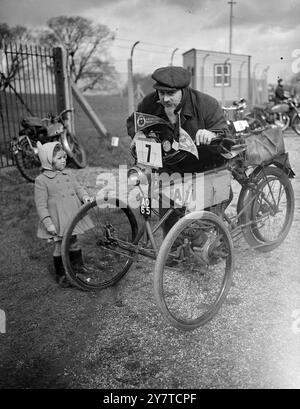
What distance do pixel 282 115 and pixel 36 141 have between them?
8.58 m

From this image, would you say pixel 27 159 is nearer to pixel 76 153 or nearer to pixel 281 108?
pixel 76 153

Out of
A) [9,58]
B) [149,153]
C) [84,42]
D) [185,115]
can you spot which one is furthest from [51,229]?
[84,42]

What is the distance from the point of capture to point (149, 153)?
105 inches

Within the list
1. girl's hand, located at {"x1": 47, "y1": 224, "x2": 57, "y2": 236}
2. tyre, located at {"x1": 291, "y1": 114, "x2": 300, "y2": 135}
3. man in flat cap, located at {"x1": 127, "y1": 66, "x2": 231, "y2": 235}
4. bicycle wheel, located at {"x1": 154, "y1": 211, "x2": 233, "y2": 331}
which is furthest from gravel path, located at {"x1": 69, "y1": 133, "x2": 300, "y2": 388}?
tyre, located at {"x1": 291, "y1": 114, "x2": 300, "y2": 135}

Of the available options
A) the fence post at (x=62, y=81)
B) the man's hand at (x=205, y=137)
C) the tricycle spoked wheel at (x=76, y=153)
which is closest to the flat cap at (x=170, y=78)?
the man's hand at (x=205, y=137)

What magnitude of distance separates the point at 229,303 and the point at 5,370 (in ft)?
4.94

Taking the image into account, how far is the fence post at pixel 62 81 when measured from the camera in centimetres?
877

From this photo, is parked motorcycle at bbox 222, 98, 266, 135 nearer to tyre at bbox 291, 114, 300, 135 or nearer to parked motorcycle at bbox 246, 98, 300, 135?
parked motorcycle at bbox 246, 98, 300, 135

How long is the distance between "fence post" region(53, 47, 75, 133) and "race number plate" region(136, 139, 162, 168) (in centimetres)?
675

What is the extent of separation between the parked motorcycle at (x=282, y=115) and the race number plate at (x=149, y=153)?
10531 millimetres

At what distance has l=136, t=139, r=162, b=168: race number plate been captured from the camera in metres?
2.63

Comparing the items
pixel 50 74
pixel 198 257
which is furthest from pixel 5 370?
pixel 50 74

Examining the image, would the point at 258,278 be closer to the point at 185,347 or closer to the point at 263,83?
the point at 185,347

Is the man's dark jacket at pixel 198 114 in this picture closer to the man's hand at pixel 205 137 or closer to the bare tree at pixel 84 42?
the man's hand at pixel 205 137
